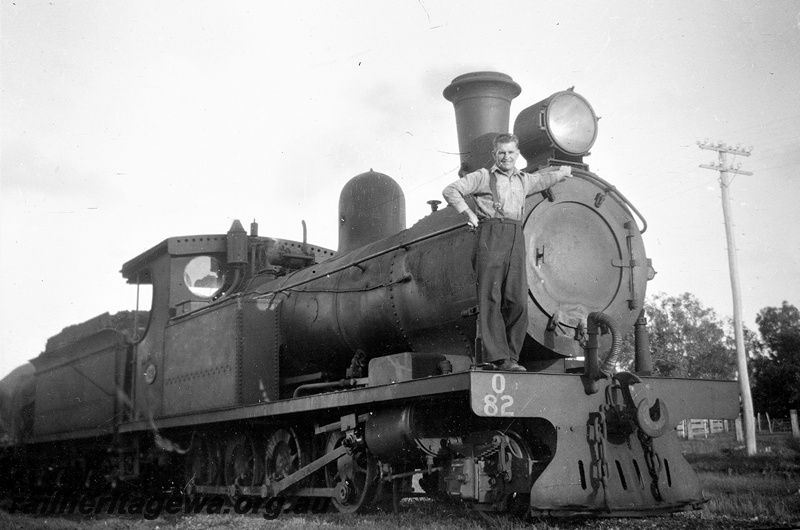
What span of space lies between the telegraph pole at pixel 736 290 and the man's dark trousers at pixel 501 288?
1151 cm

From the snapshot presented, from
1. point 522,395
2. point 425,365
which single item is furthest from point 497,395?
point 425,365

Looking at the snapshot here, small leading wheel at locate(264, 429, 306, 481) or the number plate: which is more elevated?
the number plate

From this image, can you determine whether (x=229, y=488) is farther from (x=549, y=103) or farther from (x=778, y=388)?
(x=778, y=388)

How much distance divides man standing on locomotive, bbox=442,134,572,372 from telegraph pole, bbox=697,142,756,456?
37.8 ft

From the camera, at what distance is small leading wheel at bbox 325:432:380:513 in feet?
19.0

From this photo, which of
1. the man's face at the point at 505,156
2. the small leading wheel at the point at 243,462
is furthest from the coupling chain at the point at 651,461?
the small leading wheel at the point at 243,462

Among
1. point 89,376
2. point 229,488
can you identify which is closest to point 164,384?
point 229,488

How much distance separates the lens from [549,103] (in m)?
5.44

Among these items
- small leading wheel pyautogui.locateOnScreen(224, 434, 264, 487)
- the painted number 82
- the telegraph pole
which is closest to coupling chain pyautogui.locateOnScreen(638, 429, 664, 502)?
the painted number 82

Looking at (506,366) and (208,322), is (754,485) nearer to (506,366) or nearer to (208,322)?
(506,366)

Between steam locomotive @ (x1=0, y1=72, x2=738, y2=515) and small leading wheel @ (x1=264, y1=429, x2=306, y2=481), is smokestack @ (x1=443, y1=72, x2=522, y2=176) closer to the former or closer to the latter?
steam locomotive @ (x1=0, y1=72, x2=738, y2=515)

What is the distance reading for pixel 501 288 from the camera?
4.76m

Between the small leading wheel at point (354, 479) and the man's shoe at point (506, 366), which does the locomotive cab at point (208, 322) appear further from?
the man's shoe at point (506, 366)

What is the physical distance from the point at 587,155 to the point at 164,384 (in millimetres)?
5200
